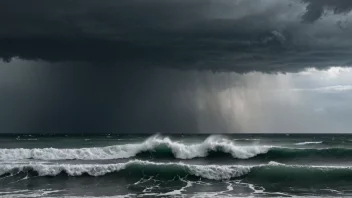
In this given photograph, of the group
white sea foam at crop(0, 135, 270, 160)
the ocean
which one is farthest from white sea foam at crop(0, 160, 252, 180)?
white sea foam at crop(0, 135, 270, 160)

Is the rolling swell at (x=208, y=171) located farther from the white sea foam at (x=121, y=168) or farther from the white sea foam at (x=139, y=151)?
the white sea foam at (x=139, y=151)

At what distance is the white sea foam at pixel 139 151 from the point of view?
111 ft

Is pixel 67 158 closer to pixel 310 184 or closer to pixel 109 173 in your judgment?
pixel 109 173

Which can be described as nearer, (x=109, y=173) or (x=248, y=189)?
(x=248, y=189)

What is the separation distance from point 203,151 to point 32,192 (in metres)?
16.3

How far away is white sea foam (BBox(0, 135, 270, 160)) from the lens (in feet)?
111

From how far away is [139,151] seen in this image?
35906mm

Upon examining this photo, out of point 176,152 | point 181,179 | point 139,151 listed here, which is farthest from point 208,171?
point 139,151

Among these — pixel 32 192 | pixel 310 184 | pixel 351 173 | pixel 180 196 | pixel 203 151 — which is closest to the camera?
pixel 180 196

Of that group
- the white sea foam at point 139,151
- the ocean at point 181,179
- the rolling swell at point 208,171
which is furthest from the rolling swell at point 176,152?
the rolling swell at point 208,171

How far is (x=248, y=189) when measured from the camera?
21281 mm

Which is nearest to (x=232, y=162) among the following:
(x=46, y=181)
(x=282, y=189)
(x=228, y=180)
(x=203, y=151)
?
(x=203, y=151)

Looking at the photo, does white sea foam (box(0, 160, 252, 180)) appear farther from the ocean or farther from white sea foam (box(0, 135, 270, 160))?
white sea foam (box(0, 135, 270, 160))

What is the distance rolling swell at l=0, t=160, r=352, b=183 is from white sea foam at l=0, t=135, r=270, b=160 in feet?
25.1
